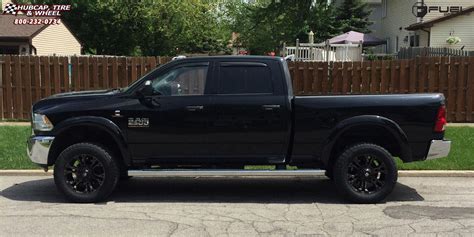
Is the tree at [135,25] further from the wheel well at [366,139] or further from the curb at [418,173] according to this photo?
the wheel well at [366,139]

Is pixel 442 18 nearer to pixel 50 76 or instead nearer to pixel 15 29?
pixel 50 76

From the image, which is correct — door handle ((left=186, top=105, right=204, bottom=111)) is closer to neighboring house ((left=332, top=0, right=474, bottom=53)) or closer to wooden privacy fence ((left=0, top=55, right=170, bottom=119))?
wooden privacy fence ((left=0, top=55, right=170, bottom=119))

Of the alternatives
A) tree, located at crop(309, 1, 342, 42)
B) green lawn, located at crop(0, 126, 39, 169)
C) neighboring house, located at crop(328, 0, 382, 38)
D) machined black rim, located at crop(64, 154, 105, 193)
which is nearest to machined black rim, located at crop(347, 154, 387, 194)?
machined black rim, located at crop(64, 154, 105, 193)

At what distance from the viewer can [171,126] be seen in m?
7.08

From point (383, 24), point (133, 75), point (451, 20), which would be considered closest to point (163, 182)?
point (133, 75)

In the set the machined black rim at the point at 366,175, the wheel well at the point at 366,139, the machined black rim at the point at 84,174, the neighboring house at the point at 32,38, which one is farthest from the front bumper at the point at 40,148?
the neighboring house at the point at 32,38

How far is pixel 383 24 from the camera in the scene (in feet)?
126

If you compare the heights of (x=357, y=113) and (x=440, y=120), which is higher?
(x=357, y=113)

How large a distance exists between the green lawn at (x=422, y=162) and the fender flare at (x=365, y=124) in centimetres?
226

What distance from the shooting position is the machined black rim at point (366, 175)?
7.11m

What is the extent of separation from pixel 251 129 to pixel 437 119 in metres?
2.43

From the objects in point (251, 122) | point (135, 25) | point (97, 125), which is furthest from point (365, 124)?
point (135, 25)

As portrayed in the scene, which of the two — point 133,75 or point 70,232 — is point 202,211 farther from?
point 133,75

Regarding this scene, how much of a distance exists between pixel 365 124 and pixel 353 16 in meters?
37.5
